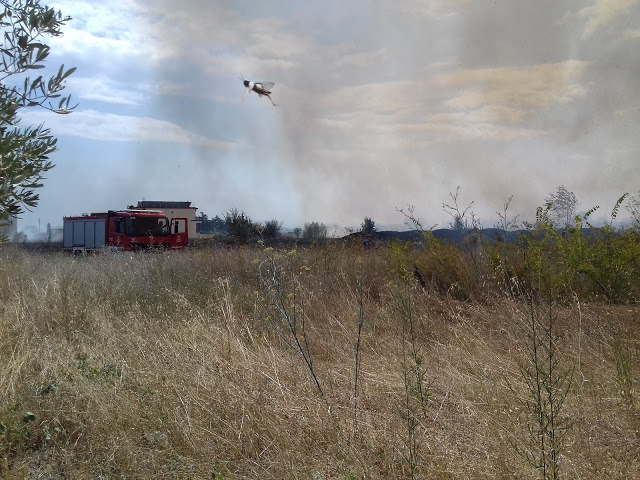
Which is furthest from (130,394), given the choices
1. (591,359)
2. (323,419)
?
(591,359)

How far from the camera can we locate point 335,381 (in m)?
4.56

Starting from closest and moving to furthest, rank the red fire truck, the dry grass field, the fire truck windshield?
the dry grass field → the red fire truck → the fire truck windshield

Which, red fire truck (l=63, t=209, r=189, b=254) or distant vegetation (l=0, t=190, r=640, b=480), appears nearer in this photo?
distant vegetation (l=0, t=190, r=640, b=480)

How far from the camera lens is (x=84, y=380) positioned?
4.47 m

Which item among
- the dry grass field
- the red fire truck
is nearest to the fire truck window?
the red fire truck

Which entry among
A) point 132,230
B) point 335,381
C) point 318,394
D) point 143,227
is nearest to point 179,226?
point 143,227

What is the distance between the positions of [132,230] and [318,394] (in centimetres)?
2101

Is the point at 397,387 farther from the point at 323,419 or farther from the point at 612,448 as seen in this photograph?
the point at 612,448

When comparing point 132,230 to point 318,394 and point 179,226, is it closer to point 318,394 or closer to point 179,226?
point 179,226

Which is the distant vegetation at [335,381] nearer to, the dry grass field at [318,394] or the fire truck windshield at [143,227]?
the dry grass field at [318,394]

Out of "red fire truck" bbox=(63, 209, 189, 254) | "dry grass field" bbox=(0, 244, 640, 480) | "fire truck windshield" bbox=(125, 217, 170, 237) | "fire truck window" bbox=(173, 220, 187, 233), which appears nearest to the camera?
"dry grass field" bbox=(0, 244, 640, 480)

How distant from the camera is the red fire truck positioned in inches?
932

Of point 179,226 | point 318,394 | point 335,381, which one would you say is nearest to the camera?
point 318,394

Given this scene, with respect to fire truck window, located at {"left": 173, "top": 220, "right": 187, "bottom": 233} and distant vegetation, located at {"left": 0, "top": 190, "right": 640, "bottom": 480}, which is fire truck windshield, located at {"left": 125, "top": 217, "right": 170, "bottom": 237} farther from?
distant vegetation, located at {"left": 0, "top": 190, "right": 640, "bottom": 480}
